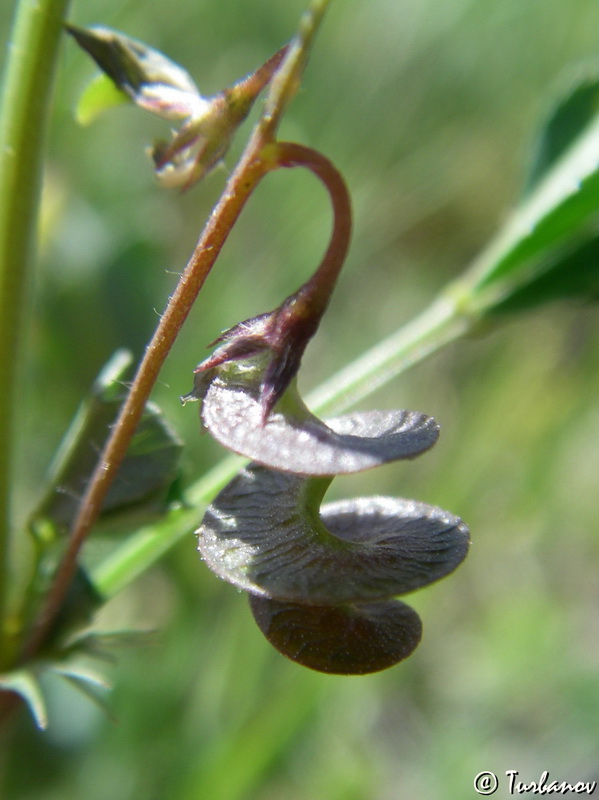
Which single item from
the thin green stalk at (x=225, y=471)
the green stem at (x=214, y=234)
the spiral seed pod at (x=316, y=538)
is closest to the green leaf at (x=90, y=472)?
the thin green stalk at (x=225, y=471)

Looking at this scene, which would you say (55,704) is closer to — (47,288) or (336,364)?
(47,288)

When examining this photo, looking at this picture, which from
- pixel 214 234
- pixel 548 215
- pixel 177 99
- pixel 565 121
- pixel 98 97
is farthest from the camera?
pixel 565 121

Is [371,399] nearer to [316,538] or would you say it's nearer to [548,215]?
[548,215]

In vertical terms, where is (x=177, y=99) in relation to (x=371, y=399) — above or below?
above

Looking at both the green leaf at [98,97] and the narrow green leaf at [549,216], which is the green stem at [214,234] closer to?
the green leaf at [98,97]

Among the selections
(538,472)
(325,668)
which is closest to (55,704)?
(325,668)

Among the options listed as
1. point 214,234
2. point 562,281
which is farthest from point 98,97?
point 562,281

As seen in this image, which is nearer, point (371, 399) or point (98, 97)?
point (98, 97)
